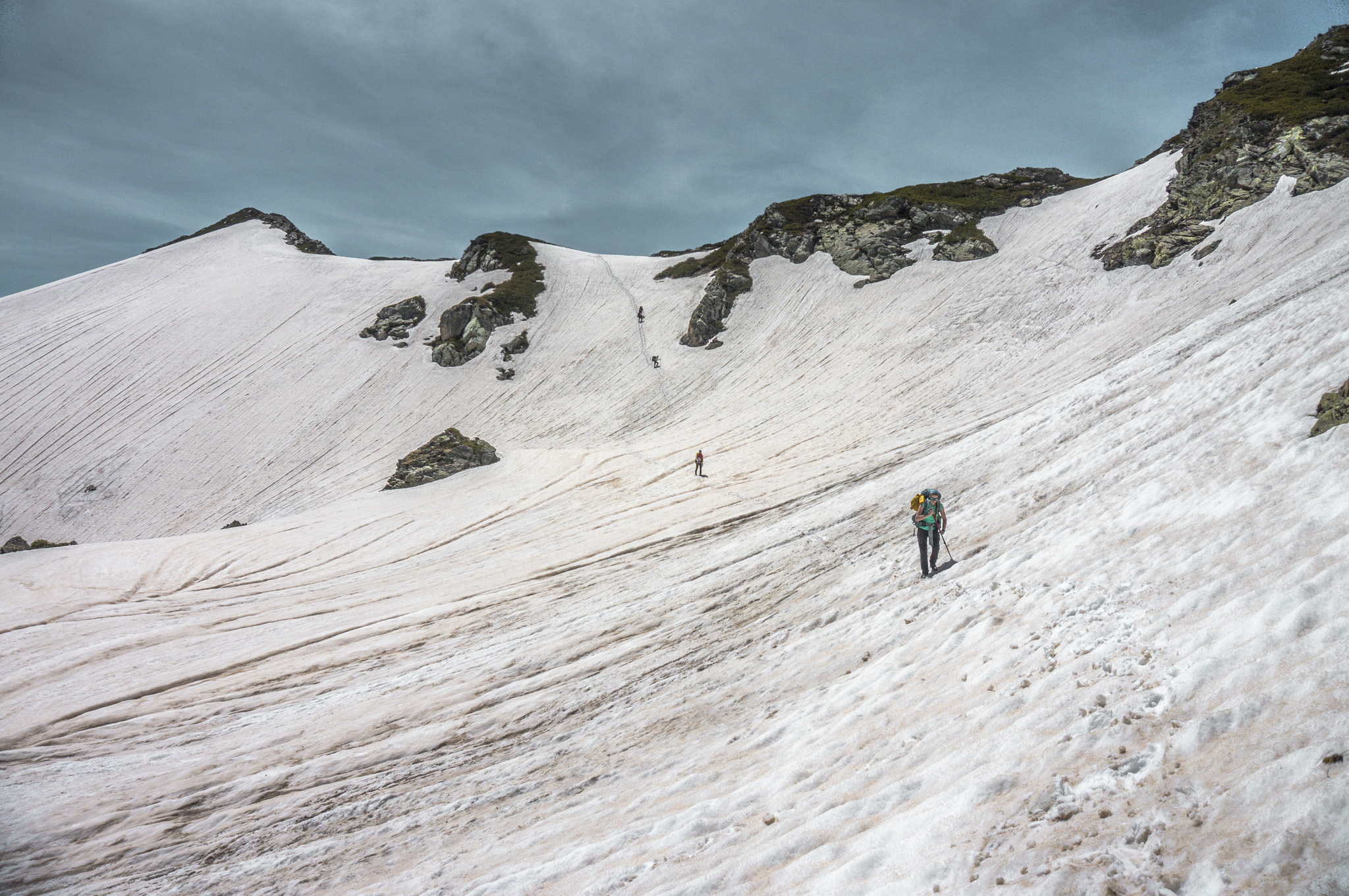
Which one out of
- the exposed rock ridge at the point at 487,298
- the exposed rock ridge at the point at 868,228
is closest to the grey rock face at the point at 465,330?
the exposed rock ridge at the point at 487,298

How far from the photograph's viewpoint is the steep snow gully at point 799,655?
6055 millimetres

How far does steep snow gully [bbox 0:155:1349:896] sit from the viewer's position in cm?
605

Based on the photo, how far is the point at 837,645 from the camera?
12.1m

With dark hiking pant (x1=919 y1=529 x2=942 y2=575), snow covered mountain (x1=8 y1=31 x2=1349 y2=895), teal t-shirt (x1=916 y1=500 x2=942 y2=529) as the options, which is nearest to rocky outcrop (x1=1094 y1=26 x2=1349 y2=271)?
snow covered mountain (x1=8 y1=31 x2=1349 y2=895)

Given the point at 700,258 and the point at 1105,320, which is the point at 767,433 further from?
the point at 700,258

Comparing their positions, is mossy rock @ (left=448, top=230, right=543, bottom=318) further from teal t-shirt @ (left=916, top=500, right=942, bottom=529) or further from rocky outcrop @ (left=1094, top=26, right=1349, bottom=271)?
teal t-shirt @ (left=916, top=500, right=942, bottom=529)

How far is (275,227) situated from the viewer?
383ft

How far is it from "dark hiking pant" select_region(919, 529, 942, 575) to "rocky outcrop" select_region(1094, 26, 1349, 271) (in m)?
36.0

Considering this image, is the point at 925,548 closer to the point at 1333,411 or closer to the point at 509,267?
the point at 1333,411

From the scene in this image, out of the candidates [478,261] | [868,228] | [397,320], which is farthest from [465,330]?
[868,228]

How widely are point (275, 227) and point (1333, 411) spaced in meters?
146

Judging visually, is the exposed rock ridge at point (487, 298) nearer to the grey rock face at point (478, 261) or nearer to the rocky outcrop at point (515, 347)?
the grey rock face at point (478, 261)

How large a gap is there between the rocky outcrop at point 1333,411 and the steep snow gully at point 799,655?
1.86 feet

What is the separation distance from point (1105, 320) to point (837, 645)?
1290 inches
